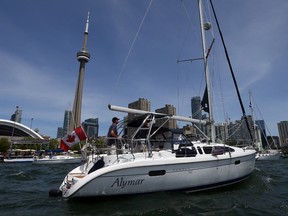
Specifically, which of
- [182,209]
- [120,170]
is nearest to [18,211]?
[120,170]

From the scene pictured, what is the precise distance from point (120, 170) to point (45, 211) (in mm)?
2465

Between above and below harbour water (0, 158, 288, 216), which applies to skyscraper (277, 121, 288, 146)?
above

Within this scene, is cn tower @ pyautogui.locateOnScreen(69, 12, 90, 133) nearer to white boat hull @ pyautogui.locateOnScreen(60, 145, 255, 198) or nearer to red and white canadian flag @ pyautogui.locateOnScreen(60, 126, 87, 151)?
red and white canadian flag @ pyautogui.locateOnScreen(60, 126, 87, 151)

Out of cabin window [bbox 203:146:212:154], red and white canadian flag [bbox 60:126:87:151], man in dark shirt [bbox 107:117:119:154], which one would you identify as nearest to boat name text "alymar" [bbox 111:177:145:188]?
man in dark shirt [bbox 107:117:119:154]

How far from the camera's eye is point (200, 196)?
7.91m

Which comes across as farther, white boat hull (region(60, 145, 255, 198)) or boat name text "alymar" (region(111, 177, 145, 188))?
boat name text "alymar" (region(111, 177, 145, 188))

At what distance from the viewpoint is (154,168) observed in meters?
7.21

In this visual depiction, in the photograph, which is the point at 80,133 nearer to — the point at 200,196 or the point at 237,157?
the point at 200,196

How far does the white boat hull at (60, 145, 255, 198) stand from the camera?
6664 mm

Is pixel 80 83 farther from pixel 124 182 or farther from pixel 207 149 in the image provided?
pixel 124 182

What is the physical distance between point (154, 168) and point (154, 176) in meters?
0.28

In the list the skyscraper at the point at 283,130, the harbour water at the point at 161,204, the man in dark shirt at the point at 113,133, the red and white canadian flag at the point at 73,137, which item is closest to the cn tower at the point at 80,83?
the red and white canadian flag at the point at 73,137

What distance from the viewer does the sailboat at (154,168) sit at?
22.1 feet

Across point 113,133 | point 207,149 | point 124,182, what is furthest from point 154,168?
Answer: point 207,149
